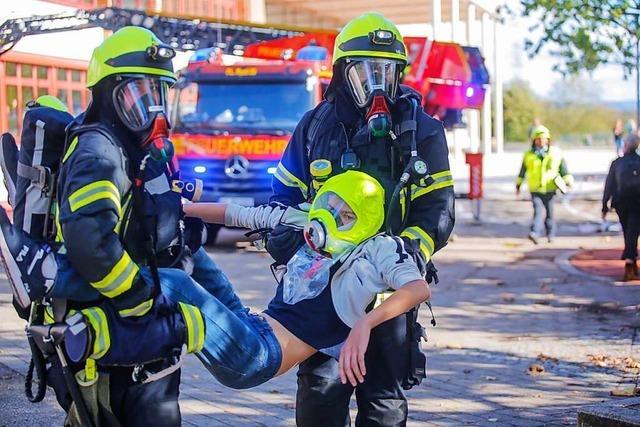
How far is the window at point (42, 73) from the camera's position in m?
22.8

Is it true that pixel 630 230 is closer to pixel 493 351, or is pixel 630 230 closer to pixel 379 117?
pixel 493 351

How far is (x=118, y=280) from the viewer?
316cm

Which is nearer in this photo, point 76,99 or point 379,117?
point 379,117

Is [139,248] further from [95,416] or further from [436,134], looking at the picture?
[436,134]

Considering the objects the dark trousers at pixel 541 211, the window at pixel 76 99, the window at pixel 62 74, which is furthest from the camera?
the window at pixel 76 99

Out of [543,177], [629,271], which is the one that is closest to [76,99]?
[543,177]

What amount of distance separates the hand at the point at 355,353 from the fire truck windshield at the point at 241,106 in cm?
1043

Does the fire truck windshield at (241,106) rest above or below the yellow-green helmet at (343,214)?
above

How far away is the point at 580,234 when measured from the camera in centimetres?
1711

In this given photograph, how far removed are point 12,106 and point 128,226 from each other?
19945 millimetres

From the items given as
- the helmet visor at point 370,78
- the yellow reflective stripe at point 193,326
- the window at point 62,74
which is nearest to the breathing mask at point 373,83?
the helmet visor at point 370,78

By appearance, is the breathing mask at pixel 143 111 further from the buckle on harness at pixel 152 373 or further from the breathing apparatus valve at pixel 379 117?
the breathing apparatus valve at pixel 379 117

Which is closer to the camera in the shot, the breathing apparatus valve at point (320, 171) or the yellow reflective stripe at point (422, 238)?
the yellow reflective stripe at point (422, 238)

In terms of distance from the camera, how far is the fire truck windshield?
13.9m
